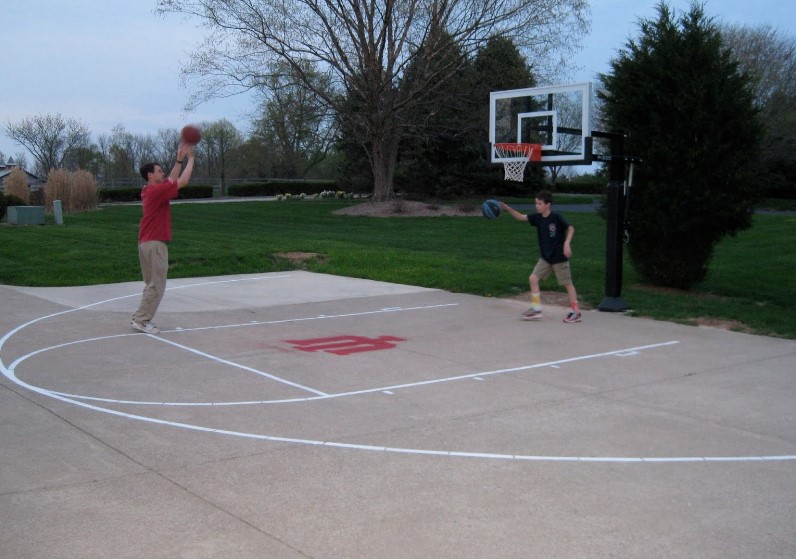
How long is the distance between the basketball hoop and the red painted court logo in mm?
5404

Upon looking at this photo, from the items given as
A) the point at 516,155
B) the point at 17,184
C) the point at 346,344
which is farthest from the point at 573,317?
the point at 17,184

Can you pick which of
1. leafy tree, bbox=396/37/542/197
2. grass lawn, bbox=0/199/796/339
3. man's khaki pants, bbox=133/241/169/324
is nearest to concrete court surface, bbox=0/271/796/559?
man's khaki pants, bbox=133/241/169/324

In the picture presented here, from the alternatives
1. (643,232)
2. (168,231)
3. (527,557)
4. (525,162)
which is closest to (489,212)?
(525,162)

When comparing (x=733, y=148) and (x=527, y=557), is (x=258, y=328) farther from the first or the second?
(x=733, y=148)

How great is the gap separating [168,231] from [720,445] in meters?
7.43

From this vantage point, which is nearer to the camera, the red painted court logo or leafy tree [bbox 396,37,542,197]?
the red painted court logo

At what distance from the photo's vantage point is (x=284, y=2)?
32.1 m

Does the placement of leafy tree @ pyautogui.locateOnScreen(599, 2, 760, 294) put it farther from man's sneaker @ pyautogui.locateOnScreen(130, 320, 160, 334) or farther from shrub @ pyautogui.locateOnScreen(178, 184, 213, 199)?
shrub @ pyautogui.locateOnScreen(178, 184, 213, 199)

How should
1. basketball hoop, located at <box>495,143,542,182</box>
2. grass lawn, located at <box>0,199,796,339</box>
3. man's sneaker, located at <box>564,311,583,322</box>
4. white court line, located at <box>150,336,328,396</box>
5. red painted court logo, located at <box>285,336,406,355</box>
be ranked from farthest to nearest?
basketball hoop, located at <box>495,143,542,182</box>, grass lawn, located at <box>0,199,796,339</box>, man's sneaker, located at <box>564,311,583,322</box>, red painted court logo, located at <box>285,336,406,355</box>, white court line, located at <box>150,336,328,396</box>

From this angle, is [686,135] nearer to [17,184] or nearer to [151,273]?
[151,273]

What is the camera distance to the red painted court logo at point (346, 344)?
9805 mm

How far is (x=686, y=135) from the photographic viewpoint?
13.9 metres

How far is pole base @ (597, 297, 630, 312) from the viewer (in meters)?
12.6

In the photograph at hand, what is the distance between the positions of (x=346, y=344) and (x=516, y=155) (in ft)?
20.2
